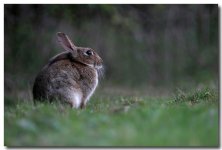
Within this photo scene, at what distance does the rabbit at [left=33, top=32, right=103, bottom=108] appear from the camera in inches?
367

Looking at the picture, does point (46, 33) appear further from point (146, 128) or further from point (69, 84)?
point (146, 128)

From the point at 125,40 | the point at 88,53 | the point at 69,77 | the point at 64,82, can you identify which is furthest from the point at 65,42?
the point at 125,40

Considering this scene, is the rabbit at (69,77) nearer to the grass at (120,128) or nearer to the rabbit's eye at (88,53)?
the rabbit's eye at (88,53)

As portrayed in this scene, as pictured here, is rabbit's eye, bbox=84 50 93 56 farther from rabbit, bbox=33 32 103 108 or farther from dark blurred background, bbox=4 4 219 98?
dark blurred background, bbox=4 4 219 98

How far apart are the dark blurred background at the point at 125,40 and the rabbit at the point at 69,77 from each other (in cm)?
474

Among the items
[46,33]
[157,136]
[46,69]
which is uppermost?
[46,33]

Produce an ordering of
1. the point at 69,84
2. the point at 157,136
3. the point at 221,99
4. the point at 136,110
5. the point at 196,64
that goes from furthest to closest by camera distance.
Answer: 1. the point at 196,64
2. the point at 69,84
3. the point at 221,99
4. the point at 136,110
5. the point at 157,136

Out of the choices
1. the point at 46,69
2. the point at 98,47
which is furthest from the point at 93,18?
the point at 46,69

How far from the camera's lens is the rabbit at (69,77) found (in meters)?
9.32

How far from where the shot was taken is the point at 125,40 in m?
16.5

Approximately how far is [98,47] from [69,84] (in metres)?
6.78

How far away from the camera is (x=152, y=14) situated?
55.6 ft

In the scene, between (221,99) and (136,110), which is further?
(221,99)

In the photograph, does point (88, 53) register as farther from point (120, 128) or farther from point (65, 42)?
point (120, 128)
